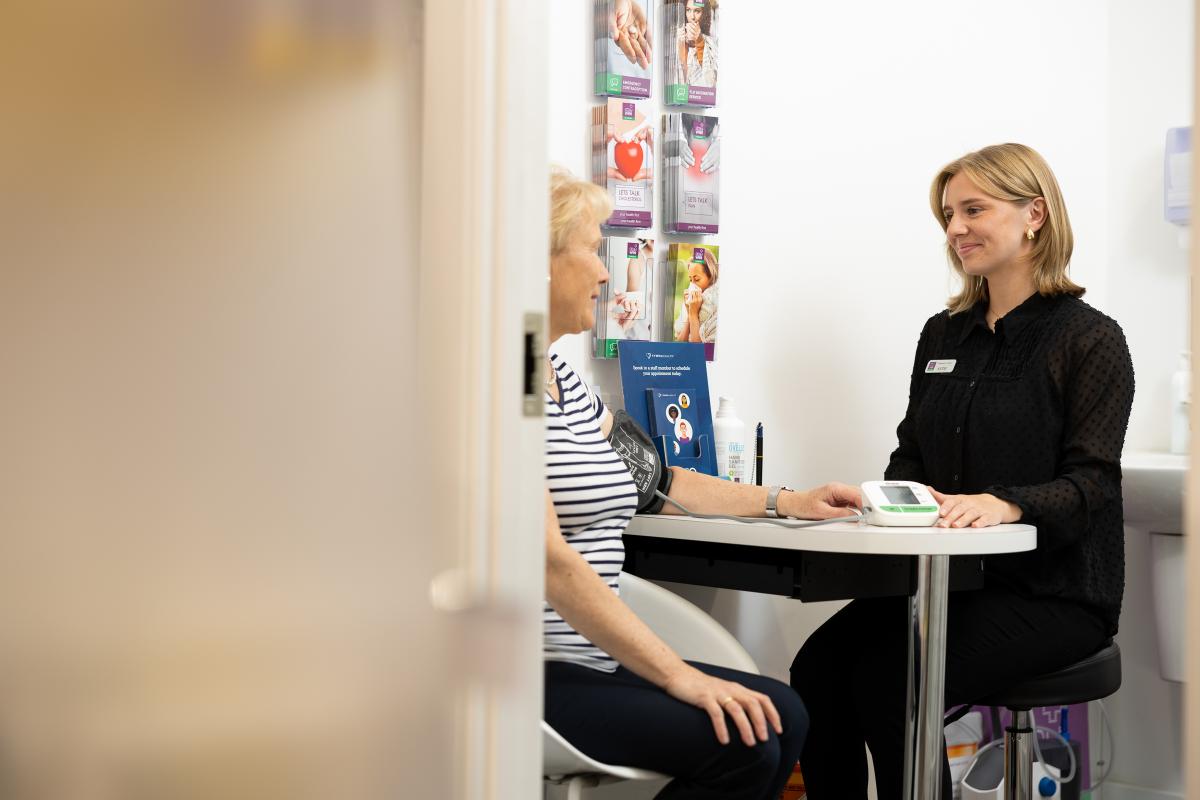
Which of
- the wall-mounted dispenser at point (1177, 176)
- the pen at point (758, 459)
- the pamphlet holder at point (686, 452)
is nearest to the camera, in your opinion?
the pamphlet holder at point (686, 452)

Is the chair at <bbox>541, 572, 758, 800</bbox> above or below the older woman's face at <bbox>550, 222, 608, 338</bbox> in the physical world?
below

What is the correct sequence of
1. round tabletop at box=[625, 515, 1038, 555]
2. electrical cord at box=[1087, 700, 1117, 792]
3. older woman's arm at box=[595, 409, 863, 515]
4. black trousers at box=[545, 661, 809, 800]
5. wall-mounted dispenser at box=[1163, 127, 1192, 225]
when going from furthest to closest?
electrical cord at box=[1087, 700, 1117, 792]
wall-mounted dispenser at box=[1163, 127, 1192, 225]
older woman's arm at box=[595, 409, 863, 515]
round tabletop at box=[625, 515, 1038, 555]
black trousers at box=[545, 661, 809, 800]

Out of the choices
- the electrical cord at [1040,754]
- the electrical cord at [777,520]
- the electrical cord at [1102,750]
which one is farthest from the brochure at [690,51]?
the electrical cord at [1102,750]

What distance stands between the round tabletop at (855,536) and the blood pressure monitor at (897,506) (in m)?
0.02

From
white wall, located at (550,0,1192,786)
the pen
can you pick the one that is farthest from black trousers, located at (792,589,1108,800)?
white wall, located at (550,0,1192,786)

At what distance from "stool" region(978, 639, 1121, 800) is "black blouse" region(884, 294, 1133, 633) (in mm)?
96

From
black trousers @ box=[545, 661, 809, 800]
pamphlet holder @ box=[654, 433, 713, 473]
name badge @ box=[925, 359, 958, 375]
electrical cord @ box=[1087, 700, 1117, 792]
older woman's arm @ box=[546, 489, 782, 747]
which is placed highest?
name badge @ box=[925, 359, 958, 375]

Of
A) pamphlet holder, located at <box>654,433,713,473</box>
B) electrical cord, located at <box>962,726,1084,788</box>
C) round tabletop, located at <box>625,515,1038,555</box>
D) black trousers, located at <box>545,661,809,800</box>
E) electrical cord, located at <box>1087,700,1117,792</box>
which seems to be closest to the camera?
black trousers, located at <box>545,661,809,800</box>

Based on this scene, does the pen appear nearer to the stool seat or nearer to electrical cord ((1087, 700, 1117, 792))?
the stool seat

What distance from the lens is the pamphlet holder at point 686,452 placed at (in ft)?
8.54

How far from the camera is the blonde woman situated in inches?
93.9

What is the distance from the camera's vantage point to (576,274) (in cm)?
201

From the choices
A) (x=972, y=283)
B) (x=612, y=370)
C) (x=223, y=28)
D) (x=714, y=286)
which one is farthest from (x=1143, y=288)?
(x=223, y=28)

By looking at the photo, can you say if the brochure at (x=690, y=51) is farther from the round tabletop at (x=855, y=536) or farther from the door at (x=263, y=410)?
the door at (x=263, y=410)
